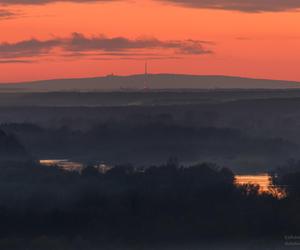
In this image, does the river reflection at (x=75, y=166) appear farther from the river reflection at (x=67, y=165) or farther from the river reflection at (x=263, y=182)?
the river reflection at (x=263, y=182)

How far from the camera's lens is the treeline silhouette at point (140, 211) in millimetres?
57344

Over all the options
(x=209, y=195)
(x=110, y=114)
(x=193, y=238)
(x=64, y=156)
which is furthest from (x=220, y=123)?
(x=193, y=238)

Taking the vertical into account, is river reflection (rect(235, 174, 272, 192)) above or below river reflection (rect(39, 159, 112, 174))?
below

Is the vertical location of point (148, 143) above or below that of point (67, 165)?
above

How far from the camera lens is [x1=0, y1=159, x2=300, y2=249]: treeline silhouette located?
188 feet

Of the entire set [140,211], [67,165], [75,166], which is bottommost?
[140,211]

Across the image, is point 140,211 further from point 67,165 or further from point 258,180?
point 67,165

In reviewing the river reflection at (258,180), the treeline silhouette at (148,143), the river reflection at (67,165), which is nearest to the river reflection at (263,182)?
the river reflection at (258,180)

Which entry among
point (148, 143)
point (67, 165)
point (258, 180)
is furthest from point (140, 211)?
point (148, 143)

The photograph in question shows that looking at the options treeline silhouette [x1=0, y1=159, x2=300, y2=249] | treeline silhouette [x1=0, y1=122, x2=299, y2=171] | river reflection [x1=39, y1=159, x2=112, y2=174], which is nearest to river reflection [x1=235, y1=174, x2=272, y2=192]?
treeline silhouette [x1=0, y1=159, x2=300, y2=249]

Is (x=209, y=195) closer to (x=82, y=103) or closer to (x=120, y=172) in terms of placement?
(x=120, y=172)

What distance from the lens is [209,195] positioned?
6525cm

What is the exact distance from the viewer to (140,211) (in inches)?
2404

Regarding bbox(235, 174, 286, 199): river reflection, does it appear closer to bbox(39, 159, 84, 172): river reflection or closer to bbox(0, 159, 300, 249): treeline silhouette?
bbox(0, 159, 300, 249): treeline silhouette
